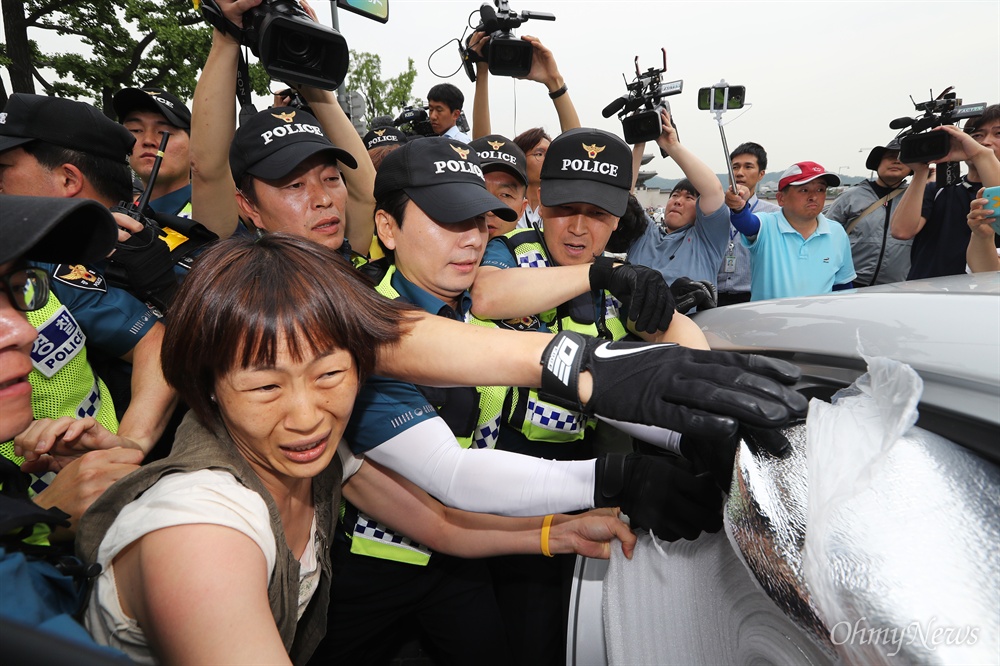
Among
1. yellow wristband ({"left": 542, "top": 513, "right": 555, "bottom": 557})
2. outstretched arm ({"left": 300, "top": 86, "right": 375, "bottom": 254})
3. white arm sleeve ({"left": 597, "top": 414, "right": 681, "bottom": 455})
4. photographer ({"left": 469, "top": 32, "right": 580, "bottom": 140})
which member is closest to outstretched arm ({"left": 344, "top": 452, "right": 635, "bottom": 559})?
yellow wristband ({"left": 542, "top": 513, "right": 555, "bottom": 557})

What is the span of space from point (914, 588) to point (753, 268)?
3.44m

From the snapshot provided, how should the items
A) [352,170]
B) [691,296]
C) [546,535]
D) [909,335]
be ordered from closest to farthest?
1. [909,335]
2. [546,535]
3. [691,296]
4. [352,170]

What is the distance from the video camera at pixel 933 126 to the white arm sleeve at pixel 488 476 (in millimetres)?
3408

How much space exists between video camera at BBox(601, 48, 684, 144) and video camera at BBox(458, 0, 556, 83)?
0.67m

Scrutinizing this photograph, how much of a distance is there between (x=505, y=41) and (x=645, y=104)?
0.95 metres

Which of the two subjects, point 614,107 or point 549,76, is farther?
point 614,107

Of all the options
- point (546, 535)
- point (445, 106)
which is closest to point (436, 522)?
point (546, 535)

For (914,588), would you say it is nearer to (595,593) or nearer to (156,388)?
(595,593)

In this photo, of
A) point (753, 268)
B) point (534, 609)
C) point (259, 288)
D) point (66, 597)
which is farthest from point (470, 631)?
point (753, 268)

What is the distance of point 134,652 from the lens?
106 cm

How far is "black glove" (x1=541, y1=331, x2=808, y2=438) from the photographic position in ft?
3.17

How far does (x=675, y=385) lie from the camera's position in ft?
3.44

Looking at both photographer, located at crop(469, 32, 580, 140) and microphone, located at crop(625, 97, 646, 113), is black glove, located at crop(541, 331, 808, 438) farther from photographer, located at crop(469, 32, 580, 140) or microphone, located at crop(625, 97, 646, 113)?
microphone, located at crop(625, 97, 646, 113)

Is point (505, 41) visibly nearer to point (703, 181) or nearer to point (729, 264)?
point (703, 181)
